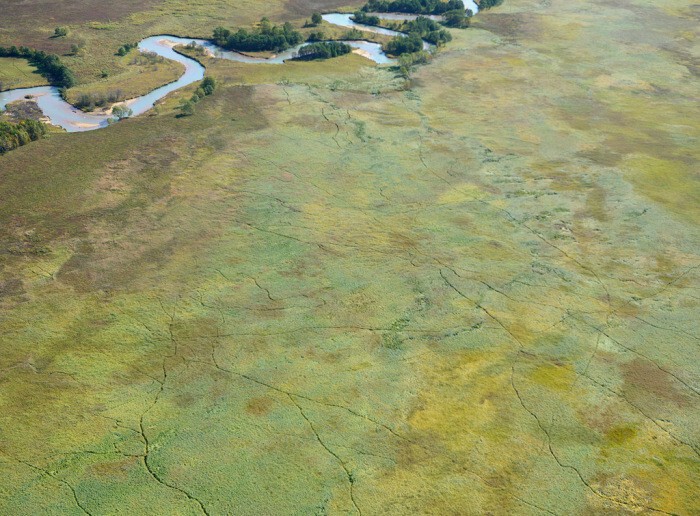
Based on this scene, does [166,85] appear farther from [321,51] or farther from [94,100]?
[321,51]

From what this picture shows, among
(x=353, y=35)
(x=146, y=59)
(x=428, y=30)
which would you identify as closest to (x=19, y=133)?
(x=146, y=59)

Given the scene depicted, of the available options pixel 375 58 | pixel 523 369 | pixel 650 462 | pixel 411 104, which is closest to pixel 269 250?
pixel 523 369

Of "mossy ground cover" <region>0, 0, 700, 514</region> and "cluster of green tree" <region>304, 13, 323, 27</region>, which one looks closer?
"mossy ground cover" <region>0, 0, 700, 514</region>

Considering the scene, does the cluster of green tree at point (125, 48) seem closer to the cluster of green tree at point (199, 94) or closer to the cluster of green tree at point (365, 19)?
the cluster of green tree at point (199, 94)

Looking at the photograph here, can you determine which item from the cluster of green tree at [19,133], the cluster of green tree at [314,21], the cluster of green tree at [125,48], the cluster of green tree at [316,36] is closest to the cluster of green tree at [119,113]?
the cluster of green tree at [19,133]

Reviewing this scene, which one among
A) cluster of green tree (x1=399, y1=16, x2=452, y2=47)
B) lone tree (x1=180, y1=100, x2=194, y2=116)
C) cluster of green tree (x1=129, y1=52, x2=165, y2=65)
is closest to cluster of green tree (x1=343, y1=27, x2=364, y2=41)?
cluster of green tree (x1=399, y1=16, x2=452, y2=47)

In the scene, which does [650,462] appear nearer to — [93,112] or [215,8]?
[93,112]

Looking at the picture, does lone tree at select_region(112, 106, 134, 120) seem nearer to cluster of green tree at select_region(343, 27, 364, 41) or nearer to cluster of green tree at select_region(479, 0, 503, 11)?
cluster of green tree at select_region(343, 27, 364, 41)
